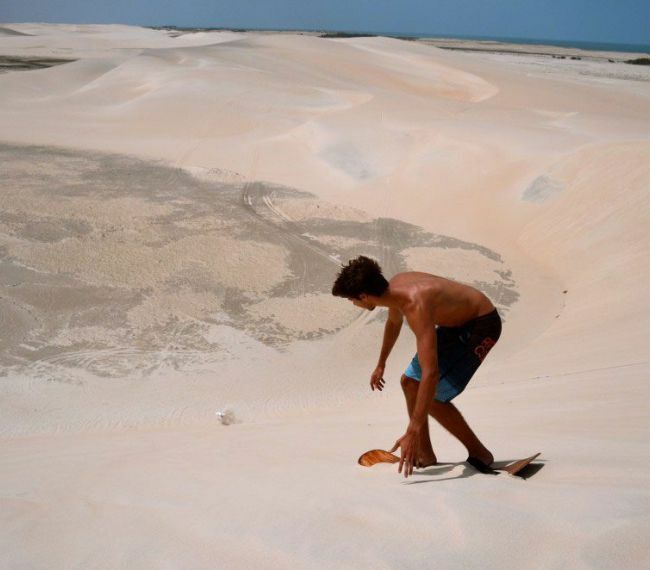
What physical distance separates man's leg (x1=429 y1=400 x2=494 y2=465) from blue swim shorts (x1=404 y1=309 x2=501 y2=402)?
63mm

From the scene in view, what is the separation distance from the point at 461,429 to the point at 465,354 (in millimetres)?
380

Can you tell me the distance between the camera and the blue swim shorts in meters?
3.27

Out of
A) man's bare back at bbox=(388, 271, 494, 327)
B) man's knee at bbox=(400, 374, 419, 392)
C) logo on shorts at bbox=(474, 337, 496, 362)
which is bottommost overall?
man's knee at bbox=(400, 374, 419, 392)

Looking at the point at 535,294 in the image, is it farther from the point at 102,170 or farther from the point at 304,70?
the point at 304,70

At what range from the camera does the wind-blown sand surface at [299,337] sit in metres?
2.52

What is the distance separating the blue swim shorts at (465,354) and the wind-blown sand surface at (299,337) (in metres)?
0.43

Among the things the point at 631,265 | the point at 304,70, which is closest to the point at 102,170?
the point at 631,265

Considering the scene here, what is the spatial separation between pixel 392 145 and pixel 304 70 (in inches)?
604

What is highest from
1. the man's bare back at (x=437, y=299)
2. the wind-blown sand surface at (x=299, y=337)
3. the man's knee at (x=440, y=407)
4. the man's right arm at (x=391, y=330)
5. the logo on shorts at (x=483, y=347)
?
the man's bare back at (x=437, y=299)

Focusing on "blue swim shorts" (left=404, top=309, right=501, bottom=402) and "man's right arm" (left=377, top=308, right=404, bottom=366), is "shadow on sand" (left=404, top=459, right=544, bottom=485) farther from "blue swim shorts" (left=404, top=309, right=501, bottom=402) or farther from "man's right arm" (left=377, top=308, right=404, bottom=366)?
"man's right arm" (left=377, top=308, right=404, bottom=366)

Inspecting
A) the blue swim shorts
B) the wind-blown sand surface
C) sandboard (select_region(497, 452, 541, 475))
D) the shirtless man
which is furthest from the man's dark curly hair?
sandboard (select_region(497, 452, 541, 475))

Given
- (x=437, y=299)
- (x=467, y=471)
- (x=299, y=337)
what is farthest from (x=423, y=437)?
(x=299, y=337)

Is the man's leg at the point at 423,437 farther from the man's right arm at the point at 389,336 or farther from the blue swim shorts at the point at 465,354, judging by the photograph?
the man's right arm at the point at 389,336

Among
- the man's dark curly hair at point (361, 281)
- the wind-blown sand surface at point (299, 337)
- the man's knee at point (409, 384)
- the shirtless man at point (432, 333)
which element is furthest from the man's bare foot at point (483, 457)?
the man's dark curly hair at point (361, 281)
